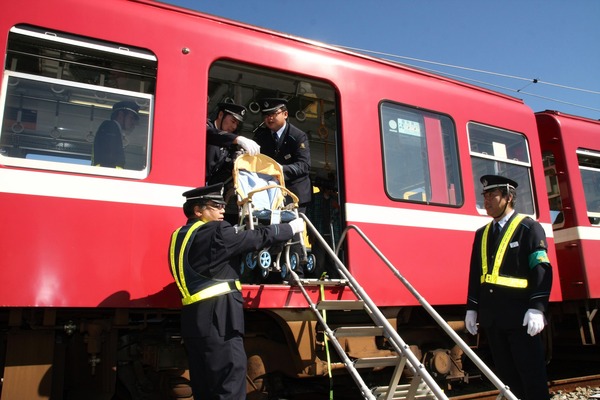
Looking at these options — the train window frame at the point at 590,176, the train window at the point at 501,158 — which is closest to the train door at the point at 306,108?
the train window at the point at 501,158

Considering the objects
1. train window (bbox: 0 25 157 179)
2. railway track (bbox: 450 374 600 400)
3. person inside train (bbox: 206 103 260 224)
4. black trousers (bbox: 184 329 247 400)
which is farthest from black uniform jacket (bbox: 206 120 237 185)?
railway track (bbox: 450 374 600 400)

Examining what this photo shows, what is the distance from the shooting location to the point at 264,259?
3.91m

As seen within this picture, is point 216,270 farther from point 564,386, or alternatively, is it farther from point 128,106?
point 564,386

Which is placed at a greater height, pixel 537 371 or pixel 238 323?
pixel 238 323

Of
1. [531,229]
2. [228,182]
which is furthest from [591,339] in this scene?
[228,182]

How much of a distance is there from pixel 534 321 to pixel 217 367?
2145 mm

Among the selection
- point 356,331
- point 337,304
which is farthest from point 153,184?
point 356,331

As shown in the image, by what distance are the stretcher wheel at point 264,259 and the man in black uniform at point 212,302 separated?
44 cm

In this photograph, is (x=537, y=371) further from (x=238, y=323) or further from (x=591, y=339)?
(x=591, y=339)

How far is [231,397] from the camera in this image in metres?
3.06

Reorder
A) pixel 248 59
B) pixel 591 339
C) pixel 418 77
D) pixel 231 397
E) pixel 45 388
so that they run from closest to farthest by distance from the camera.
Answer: pixel 231 397 → pixel 45 388 → pixel 248 59 → pixel 418 77 → pixel 591 339

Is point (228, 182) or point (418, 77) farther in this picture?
point (418, 77)

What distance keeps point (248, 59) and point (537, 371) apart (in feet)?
10.7

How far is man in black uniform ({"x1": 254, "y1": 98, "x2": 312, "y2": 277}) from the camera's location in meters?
4.66
